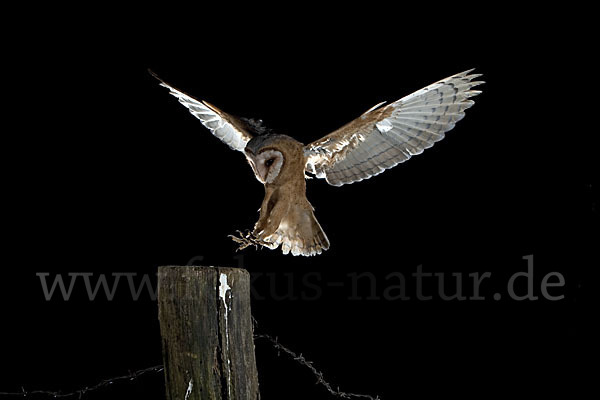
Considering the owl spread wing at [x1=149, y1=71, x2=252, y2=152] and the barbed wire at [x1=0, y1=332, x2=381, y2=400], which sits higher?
the owl spread wing at [x1=149, y1=71, x2=252, y2=152]

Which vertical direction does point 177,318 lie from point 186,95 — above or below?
below

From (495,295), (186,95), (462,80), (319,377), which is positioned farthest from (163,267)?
(495,295)

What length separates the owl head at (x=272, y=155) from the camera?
7.18 ft

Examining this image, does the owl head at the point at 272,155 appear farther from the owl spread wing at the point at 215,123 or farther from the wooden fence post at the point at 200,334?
the wooden fence post at the point at 200,334

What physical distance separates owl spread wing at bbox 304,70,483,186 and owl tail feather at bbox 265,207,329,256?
0.72 feet

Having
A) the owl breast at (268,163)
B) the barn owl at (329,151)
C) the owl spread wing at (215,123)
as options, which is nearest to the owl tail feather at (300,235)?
the barn owl at (329,151)

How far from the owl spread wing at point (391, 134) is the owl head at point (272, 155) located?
114 mm

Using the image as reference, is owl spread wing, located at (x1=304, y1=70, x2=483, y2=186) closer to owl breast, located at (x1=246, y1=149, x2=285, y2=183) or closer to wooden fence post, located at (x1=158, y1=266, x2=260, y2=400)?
owl breast, located at (x1=246, y1=149, x2=285, y2=183)

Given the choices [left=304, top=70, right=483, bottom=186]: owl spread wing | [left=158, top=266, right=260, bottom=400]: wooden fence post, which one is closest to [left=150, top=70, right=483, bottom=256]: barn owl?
[left=304, top=70, right=483, bottom=186]: owl spread wing

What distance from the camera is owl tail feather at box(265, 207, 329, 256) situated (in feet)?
7.58

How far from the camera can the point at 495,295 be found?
264 centimetres

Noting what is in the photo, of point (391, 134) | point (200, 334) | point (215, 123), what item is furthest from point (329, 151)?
point (200, 334)

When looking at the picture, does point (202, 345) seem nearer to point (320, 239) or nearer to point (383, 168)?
point (320, 239)

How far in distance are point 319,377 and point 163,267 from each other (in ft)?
2.22
